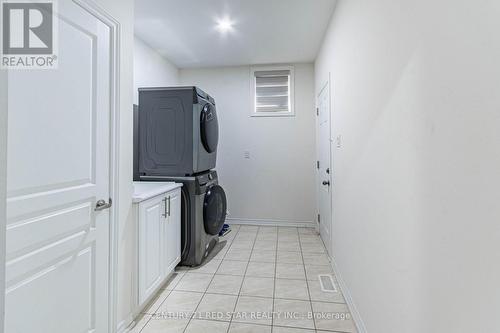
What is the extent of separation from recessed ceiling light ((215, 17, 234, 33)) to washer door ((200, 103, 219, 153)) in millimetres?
861

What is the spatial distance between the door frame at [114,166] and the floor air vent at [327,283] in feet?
5.47

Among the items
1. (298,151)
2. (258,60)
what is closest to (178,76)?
(258,60)

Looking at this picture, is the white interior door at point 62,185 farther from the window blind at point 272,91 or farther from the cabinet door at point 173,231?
the window blind at point 272,91

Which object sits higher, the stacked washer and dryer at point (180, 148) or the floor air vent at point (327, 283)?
the stacked washer and dryer at point (180, 148)

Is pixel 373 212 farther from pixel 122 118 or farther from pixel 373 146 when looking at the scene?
pixel 122 118

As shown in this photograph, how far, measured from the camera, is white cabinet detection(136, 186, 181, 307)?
189cm

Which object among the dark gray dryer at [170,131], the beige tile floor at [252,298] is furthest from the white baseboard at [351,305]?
the dark gray dryer at [170,131]

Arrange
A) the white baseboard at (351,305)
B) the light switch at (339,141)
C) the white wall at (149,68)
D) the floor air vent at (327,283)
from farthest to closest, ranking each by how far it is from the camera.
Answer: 1. the white wall at (149,68)
2. the light switch at (339,141)
3. the floor air vent at (327,283)
4. the white baseboard at (351,305)

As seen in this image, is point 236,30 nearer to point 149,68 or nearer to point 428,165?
point 149,68

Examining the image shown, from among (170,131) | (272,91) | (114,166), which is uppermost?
(272,91)

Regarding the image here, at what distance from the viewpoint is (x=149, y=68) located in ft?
11.4

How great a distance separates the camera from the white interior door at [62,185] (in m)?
1.04

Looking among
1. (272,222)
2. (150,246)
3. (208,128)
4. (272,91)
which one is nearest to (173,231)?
(150,246)

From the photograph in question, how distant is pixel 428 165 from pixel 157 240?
6.36 ft
